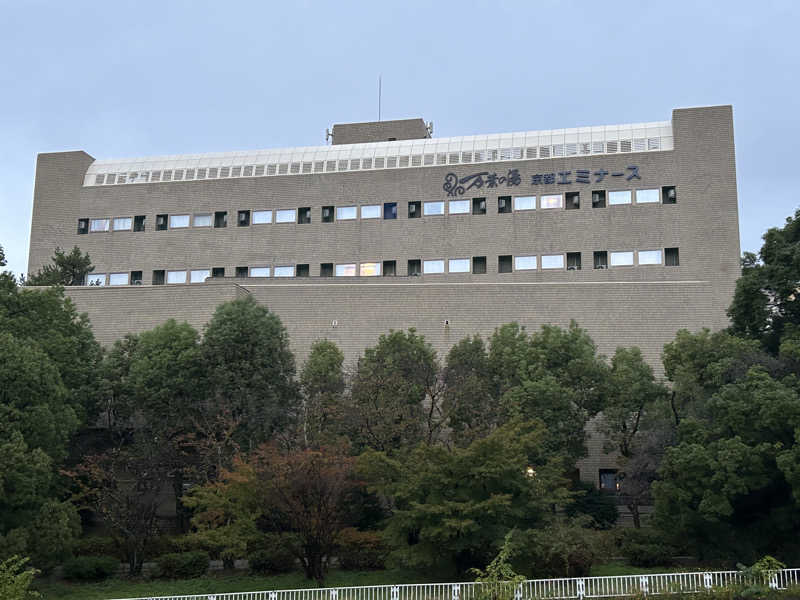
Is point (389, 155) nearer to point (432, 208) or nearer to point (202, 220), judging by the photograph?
point (432, 208)

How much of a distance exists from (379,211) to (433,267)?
4.45 metres

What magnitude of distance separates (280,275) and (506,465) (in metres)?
28.3

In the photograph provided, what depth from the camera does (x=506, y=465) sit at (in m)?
24.1

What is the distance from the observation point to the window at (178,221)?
173 feet

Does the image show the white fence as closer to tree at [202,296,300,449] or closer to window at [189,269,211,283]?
tree at [202,296,300,449]

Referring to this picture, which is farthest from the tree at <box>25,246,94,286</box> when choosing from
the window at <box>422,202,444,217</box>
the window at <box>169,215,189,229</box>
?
the window at <box>422,202,444,217</box>

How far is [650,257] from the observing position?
46688 mm

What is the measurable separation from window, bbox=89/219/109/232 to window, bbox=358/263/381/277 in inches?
602

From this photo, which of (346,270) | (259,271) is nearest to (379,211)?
(346,270)

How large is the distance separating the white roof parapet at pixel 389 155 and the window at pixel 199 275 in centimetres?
573

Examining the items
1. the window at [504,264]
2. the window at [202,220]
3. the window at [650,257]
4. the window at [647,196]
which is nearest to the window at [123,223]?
the window at [202,220]

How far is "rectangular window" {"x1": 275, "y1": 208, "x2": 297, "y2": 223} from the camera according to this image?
51.5 metres

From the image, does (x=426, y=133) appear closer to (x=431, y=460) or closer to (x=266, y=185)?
(x=266, y=185)

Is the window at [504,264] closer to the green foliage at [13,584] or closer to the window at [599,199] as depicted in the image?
the window at [599,199]
